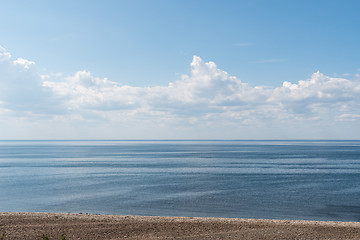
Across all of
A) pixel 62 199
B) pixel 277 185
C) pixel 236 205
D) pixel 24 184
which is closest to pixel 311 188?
pixel 277 185

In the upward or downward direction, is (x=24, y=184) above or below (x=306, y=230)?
below

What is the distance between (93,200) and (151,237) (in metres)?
27.2

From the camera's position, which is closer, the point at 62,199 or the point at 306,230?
the point at 306,230

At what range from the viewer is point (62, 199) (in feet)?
157

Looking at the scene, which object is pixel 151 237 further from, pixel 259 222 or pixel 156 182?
pixel 156 182

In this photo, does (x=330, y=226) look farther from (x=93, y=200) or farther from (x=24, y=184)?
(x=24, y=184)

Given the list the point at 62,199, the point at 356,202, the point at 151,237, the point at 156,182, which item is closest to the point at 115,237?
the point at 151,237

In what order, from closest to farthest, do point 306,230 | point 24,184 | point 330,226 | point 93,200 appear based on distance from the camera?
point 306,230 → point 330,226 → point 93,200 → point 24,184

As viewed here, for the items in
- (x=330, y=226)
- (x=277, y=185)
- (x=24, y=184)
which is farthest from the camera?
(x=24, y=184)

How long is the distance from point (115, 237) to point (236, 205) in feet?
78.3

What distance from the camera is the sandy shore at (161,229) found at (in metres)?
22.1

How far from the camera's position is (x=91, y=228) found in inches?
949

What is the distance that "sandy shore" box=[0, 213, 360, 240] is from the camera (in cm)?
2208

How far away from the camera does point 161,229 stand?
2408 cm
